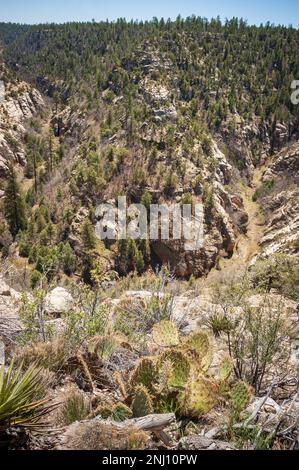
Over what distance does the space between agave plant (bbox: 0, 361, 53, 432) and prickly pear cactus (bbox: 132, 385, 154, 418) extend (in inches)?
30.6

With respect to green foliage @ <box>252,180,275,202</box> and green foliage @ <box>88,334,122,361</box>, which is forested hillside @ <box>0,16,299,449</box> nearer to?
green foliage @ <box>88,334,122,361</box>

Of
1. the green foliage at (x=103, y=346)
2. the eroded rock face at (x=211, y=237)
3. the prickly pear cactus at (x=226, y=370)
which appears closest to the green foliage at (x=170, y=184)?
the eroded rock face at (x=211, y=237)

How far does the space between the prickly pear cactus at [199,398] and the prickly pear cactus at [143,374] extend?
378 mm

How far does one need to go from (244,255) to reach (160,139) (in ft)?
50.1

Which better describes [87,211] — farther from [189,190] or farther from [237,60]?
[237,60]

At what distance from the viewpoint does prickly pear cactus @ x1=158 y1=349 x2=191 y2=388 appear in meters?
3.85

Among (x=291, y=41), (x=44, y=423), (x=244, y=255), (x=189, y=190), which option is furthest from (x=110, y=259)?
(x=291, y=41)

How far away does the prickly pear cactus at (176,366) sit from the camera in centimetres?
385

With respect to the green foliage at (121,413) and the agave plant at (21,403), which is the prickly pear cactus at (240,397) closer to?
the green foliage at (121,413)

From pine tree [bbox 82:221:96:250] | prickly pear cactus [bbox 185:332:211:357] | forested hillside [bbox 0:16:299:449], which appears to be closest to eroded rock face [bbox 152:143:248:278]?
forested hillside [bbox 0:16:299:449]

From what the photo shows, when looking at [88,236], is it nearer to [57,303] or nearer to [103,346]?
[57,303]

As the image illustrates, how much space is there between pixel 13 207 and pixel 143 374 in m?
32.6

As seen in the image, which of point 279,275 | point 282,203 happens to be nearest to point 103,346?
point 279,275

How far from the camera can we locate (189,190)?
1395 inches
